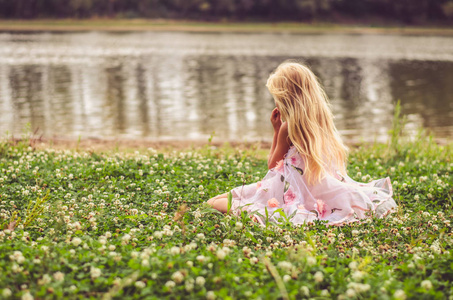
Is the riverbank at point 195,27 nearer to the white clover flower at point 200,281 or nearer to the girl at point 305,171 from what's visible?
the girl at point 305,171

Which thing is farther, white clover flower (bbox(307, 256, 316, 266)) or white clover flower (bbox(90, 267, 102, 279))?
white clover flower (bbox(307, 256, 316, 266))

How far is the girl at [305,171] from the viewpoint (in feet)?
16.1

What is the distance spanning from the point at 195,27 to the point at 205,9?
8.04 meters

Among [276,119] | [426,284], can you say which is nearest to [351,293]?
[426,284]

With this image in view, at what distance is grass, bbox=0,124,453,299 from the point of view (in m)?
3.09

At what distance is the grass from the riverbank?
48003 mm

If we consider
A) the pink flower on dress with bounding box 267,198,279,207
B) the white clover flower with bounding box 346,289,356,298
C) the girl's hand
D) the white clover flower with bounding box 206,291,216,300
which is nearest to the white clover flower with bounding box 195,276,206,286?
the white clover flower with bounding box 206,291,216,300

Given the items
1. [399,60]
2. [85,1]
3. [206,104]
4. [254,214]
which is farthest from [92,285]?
[85,1]

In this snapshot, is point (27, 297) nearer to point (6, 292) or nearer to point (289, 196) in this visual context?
point (6, 292)

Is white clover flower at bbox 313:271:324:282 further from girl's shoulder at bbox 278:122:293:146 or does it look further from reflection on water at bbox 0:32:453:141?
reflection on water at bbox 0:32:453:141

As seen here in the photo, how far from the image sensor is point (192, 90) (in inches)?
690

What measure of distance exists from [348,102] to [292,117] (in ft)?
38.0

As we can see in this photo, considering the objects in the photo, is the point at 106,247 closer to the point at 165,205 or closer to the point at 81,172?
the point at 165,205

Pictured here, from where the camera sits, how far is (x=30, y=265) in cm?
322
